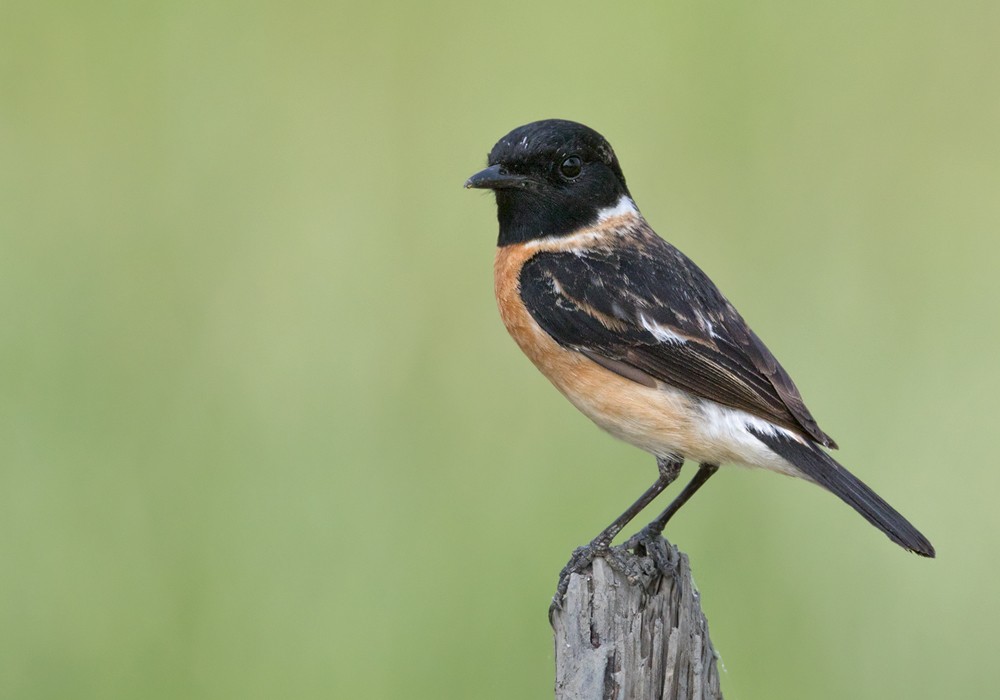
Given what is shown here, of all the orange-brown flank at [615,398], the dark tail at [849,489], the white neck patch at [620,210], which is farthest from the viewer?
the white neck patch at [620,210]

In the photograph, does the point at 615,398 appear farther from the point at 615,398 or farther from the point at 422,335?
the point at 422,335

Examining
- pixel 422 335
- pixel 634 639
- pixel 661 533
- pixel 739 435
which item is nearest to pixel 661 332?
pixel 739 435

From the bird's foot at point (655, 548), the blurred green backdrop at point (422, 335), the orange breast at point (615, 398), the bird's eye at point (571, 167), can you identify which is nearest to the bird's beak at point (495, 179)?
the bird's eye at point (571, 167)

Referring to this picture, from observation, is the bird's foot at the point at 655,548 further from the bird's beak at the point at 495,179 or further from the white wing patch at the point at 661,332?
the bird's beak at the point at 495,179

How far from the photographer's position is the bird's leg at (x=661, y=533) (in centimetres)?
514

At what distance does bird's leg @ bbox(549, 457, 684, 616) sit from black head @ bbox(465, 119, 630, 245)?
46.3 inches

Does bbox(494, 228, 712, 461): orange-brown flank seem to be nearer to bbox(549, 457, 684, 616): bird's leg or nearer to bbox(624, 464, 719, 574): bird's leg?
bbox(549, 457, 684, 616): bird's leg

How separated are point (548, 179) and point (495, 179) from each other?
0.85 ft

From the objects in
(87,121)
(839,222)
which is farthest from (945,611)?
(87,121)

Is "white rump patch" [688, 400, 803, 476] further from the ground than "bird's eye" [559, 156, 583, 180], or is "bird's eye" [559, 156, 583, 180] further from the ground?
"bird's eye" [559, 156, 583, 180]

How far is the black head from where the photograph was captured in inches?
235

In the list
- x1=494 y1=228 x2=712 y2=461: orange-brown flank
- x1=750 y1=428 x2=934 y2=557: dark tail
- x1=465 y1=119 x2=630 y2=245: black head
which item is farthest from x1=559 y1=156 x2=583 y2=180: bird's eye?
x1=750 y1=428 x2=934 y2=557: dark tail

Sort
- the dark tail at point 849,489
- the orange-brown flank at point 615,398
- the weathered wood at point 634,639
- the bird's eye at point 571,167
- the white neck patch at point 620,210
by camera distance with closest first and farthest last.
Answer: the weathered wood at point 634,639, the dark tail at point 849,489, the orange-brown flank at point 615,398, the bird's eye at point 571,167, the white neck patch at point 620,210

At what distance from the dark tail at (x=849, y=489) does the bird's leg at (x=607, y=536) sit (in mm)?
452
